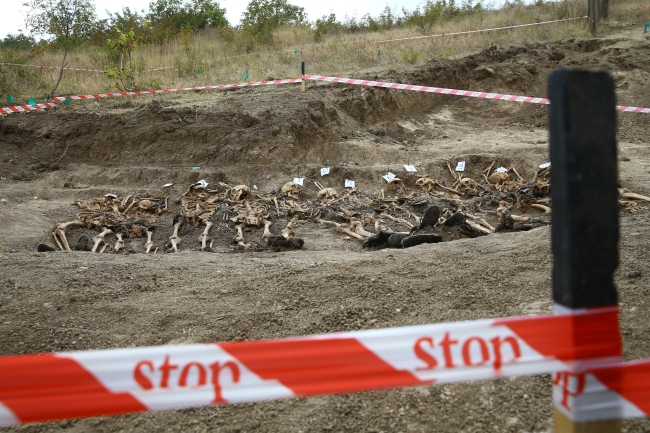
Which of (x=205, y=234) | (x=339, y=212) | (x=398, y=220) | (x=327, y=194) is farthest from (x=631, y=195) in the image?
(x=205, y=234)

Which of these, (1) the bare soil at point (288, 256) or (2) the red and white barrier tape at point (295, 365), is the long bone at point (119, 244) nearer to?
(1) the bare soil at point (288, 256)

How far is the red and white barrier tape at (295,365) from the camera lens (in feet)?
4.77

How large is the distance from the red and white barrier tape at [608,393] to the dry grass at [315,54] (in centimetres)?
1335

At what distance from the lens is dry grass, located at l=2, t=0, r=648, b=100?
15078mm

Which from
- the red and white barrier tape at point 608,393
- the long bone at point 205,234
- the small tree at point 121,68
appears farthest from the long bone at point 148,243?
the small tree at point 121,68

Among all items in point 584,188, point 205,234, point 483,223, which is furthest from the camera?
point 205,234

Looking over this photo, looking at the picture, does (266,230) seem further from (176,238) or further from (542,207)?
(542,207)

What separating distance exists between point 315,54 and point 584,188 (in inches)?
644

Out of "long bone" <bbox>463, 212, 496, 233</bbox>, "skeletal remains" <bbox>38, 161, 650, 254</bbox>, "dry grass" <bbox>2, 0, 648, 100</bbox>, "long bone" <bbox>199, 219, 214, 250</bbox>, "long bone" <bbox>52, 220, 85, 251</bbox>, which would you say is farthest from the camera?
"dry grass" <bbox>2, 0, 648, 100</bbox>

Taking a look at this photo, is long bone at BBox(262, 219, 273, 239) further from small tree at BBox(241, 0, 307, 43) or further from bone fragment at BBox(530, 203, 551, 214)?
small tree at BBox(241, 0, 307, 43)

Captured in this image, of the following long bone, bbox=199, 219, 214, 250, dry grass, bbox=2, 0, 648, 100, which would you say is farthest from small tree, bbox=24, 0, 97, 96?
long bone, bbox=199, 219, 214, 250

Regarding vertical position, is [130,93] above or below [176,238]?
above

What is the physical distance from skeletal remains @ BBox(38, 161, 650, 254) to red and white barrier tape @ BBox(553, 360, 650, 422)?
4412 mm

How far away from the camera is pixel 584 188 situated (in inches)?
57.2
